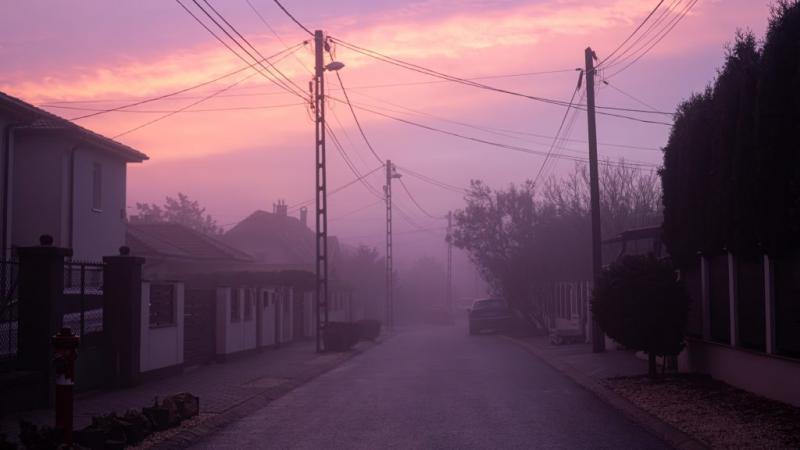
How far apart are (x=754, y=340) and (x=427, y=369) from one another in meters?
10.1

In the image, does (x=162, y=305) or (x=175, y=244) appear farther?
(x=175, y=244)

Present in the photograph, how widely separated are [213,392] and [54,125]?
11.9 meters

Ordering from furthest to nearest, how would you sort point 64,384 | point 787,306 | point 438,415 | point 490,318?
point 490,318
point 438,415
point 787,306
point 64,384

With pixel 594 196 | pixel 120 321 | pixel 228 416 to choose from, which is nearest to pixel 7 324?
pixel 120 321

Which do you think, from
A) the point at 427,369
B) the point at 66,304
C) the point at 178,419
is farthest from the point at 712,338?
the point at 66,304

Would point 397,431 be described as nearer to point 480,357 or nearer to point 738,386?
point 738,386

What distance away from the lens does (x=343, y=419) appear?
541 inches

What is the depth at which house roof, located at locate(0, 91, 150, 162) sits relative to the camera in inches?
836

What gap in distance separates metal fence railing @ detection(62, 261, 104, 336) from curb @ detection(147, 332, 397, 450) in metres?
3.24

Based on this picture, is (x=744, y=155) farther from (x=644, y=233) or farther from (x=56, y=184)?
(x=56, y=184)

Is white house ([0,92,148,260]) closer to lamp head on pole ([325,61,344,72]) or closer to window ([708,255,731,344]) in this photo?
lamp head on pole ([325,61,344,72])

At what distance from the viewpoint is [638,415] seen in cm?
1412

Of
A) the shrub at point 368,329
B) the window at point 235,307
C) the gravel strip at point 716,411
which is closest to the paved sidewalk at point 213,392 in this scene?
the window at point 235,307

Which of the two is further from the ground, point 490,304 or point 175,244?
point 175,244
